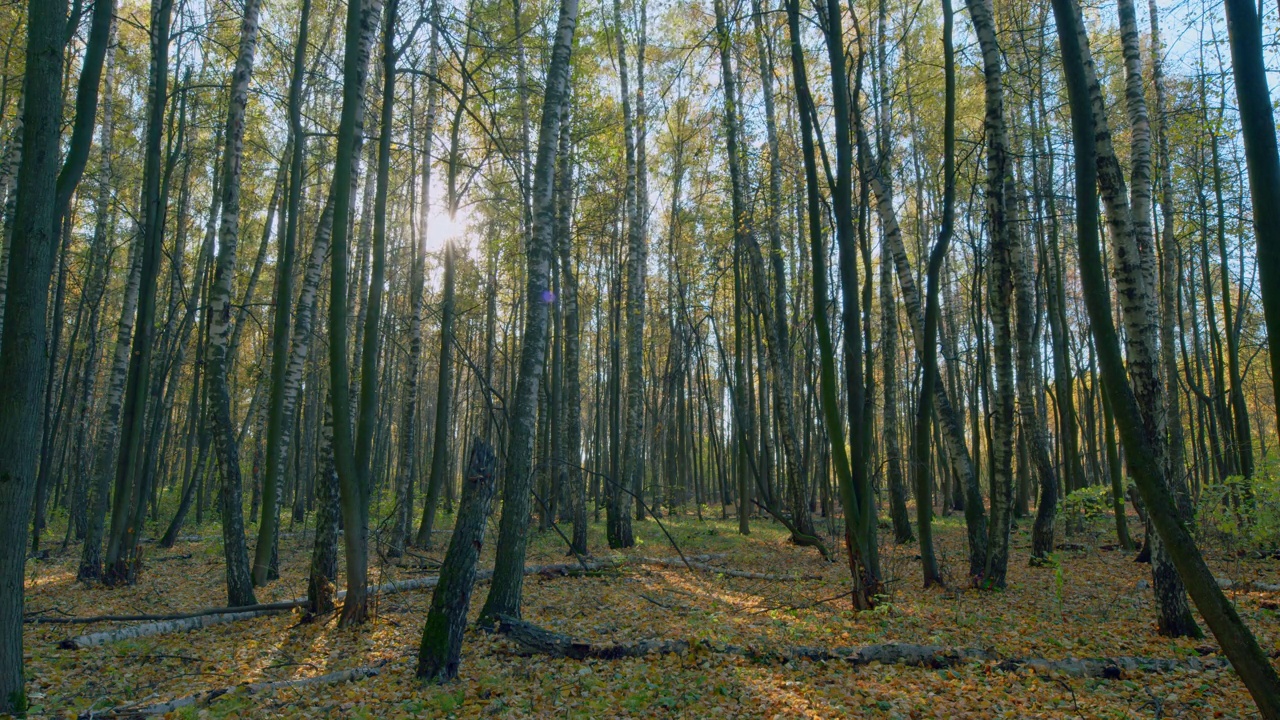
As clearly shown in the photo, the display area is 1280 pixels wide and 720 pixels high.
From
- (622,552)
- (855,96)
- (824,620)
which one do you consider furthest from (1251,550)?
(622,552)

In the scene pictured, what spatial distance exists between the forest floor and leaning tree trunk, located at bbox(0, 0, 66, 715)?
0.70 m

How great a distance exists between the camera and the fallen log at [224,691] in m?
4.11

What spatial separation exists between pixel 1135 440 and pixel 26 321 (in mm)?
6499

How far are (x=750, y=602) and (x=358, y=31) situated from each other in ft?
24.8

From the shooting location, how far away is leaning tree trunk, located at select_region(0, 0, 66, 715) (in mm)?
3875

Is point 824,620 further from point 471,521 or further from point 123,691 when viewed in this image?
point 123,691

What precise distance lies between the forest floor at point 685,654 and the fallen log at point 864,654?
0.09 metres

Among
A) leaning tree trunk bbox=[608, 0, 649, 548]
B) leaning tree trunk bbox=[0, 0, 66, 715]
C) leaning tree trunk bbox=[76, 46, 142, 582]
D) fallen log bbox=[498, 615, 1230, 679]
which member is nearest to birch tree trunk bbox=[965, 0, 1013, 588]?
fallen log bbox=[498, 615, 1230, 679]

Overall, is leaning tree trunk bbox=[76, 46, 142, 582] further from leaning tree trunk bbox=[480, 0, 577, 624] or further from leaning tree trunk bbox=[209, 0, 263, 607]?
leaning tree trunk bbox=[480, 0, 577, 624]

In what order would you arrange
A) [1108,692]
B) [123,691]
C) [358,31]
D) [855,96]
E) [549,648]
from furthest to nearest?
[855,96], [358,31], [549,648], [123,691], [1108,692]

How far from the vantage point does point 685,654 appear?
5.42 meters

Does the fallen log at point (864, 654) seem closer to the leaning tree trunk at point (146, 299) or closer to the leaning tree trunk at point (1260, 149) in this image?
the leaning tree trunk at point (1260, 149)

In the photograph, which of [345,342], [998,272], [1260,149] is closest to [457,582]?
[345,342]

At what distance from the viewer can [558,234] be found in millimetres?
12039
